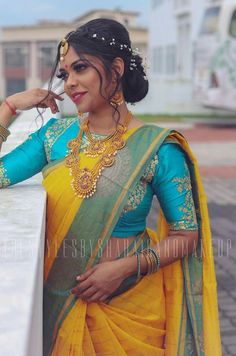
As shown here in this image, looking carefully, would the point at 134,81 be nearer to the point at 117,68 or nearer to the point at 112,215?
the point at 117,68

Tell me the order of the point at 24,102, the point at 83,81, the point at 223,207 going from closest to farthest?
1. the point at 83,81
2. the point at 24,102
3. the point at 223,207

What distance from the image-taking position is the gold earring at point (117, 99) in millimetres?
1902

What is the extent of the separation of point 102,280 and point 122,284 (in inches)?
4.4

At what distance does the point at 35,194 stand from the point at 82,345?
0.48 meters

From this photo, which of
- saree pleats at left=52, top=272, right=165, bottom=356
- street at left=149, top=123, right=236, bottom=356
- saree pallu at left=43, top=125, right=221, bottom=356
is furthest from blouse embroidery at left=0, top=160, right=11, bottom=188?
street at left=149, top=123, right=236, bottom=356

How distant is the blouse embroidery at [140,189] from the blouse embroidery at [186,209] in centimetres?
9

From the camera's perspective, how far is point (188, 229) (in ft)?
6.24

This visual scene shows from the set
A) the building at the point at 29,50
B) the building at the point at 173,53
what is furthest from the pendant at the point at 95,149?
the building at the point at 29,50

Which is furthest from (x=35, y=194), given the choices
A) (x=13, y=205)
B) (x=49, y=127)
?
(x=49, y=127)

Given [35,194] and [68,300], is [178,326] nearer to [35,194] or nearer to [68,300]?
[68,300]

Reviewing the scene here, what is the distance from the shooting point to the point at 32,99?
2.11m

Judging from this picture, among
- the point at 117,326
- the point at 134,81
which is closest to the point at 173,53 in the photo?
the point at 134,81

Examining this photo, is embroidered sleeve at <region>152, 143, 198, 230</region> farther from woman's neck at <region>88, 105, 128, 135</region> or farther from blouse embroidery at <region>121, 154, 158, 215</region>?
woman's neck at <region>88, 105, 128, 135</region>

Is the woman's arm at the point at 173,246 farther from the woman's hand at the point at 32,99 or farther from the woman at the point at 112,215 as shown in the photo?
the woman's hand at the point at 32,99
